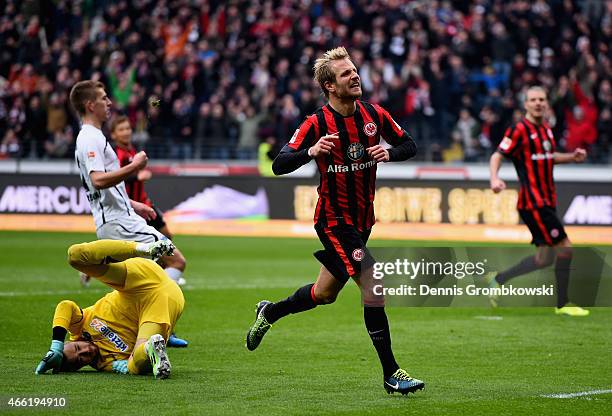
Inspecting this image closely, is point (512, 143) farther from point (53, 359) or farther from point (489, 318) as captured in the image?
point (53, 359)

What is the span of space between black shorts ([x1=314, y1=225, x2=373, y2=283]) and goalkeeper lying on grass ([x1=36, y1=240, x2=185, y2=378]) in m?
1.09

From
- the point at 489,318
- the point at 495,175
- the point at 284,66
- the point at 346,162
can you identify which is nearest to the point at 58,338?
the point at 346,162

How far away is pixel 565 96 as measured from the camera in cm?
2494

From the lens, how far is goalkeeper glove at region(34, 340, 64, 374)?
8.08 m

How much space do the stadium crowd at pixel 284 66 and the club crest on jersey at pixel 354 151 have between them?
56.2 feet

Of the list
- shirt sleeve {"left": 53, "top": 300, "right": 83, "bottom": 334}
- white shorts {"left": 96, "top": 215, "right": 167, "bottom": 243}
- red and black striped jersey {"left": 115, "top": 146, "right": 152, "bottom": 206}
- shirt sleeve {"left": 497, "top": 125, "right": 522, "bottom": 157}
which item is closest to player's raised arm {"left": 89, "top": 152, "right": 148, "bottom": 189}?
white shorts {"left": 96, "top": 215, "right": 167, "bottom": 243}

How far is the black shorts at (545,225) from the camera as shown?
12.5 m

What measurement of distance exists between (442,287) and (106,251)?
3258 mm

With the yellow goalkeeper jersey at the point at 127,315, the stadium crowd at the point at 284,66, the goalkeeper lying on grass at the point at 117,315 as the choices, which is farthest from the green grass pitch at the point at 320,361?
the stadium crowd at the point at 284,66

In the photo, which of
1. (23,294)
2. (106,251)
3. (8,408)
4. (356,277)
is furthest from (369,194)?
(23,294)

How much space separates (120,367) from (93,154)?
162 centimetres

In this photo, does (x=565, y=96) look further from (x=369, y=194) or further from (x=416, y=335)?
(x=369, y=194)

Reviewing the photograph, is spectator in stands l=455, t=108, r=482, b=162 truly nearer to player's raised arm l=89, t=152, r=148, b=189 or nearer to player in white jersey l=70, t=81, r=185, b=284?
player in white jersey l=70, t=81, r=185, b=284

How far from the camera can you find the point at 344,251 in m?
7.77
